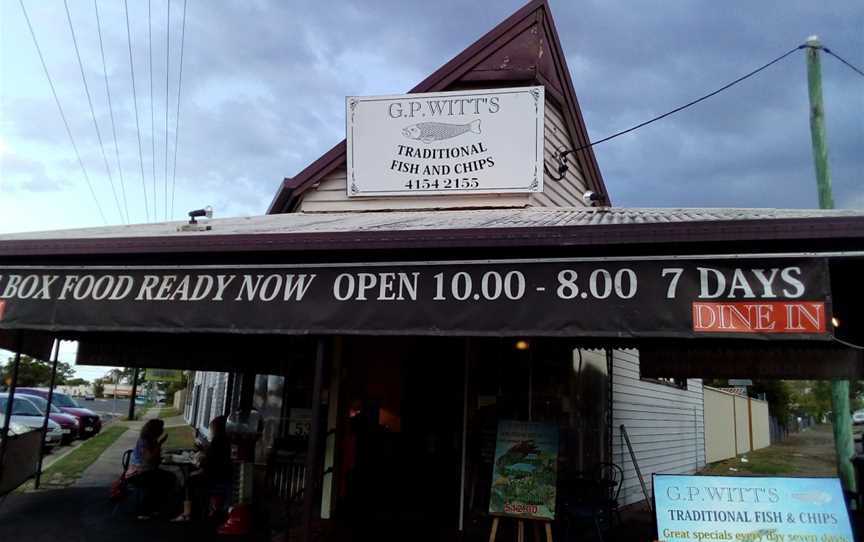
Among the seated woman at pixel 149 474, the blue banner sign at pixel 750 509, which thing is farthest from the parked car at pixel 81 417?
the blue banner sign at pixel 750 509

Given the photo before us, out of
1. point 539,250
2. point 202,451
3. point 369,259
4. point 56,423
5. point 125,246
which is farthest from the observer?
point 56,423

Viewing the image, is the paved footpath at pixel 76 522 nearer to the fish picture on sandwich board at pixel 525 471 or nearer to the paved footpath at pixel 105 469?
the paved footpath at pixel 105 469

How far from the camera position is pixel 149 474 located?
814 cm

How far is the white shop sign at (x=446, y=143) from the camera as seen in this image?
8.46m

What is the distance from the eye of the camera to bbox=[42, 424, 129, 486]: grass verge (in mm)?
10831

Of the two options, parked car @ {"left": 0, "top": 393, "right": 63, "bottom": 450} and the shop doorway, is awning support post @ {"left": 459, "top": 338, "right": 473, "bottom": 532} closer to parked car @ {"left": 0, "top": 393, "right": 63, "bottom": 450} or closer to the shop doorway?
the shop doorway

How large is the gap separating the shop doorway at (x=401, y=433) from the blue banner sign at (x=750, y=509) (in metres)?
3.52

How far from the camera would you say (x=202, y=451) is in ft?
27.6

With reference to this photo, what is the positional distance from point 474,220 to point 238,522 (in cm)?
435

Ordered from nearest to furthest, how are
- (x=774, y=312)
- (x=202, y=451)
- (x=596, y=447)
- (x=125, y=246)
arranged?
(x=774, y=312)
(x=125, y=246)
(x=202, y=451)
(x=596, y=447)

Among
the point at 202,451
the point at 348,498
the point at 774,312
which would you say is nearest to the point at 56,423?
the point at 202,451

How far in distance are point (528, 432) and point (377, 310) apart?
2.66 metres

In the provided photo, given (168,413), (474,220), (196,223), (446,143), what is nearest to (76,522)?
(196,223)

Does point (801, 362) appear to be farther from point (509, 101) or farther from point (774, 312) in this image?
point (509, 101)
